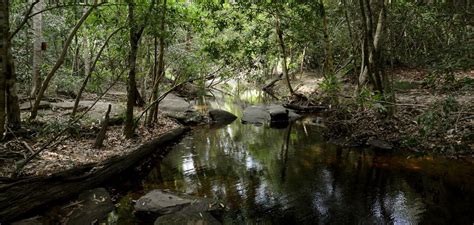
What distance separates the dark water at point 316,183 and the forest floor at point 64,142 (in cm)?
145

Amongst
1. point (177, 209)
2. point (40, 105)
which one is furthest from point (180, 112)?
point (177, 209)

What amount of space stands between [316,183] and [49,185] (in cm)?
627

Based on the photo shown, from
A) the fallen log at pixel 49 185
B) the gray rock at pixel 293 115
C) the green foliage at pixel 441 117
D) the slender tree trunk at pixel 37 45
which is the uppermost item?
the slender tree trunk at pixel 37 45

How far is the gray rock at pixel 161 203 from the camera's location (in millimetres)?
7137

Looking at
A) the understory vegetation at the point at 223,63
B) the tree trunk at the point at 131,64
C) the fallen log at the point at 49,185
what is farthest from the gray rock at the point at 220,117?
the fallen log at the point at 49,185

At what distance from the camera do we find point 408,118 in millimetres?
12117

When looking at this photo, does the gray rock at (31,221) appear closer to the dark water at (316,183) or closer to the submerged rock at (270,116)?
the dark water at (316,183)

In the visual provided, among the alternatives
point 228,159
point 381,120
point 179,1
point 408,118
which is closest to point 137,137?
point 228,159

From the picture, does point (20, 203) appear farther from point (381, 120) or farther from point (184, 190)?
point (381, 120)

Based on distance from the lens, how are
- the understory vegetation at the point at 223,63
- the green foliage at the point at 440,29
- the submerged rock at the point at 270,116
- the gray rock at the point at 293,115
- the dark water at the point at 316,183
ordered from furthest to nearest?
the gray rock at the point at 293,115, the submerged rock at the point at 270,116, the understory vegetation at the point at 223,63, the green foliage at the point at 440,29, the dark water at the point at 316,183

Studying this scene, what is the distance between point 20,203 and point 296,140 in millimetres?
9980

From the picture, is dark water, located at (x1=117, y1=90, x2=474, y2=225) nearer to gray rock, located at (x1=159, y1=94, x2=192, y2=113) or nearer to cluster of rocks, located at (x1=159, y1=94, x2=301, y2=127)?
cluster of rocks, located at (x1=159, y1=94, x2=301, y2=127)

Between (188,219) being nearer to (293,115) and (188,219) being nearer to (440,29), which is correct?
(440,29)

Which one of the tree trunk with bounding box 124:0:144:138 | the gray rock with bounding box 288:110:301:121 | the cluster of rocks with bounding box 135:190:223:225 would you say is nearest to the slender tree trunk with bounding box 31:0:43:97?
the tree trunk with bounding box 124:0:144:138
